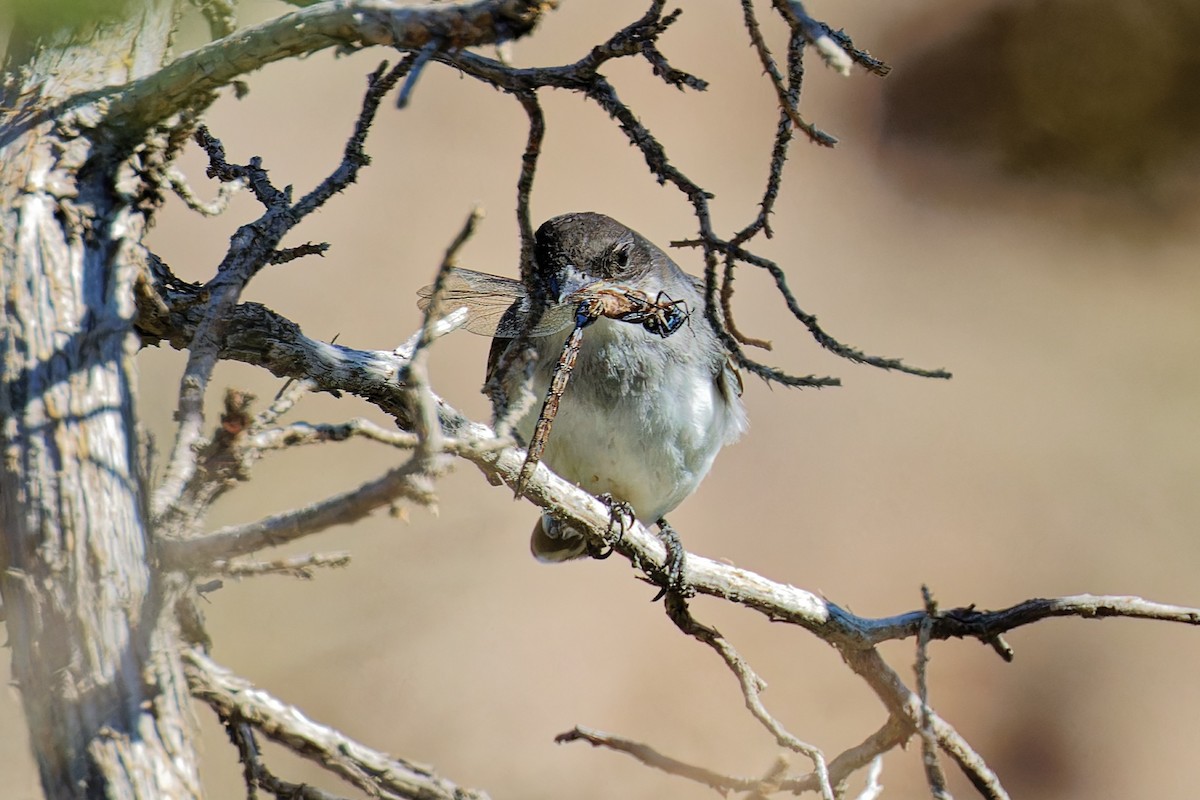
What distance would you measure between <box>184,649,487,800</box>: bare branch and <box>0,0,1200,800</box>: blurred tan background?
2947 millimetres

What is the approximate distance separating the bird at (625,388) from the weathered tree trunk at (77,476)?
159 cm

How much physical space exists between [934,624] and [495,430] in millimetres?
1613

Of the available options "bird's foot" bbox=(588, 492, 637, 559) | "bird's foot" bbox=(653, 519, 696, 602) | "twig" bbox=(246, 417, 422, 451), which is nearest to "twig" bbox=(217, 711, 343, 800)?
"twig" bbox=(246, 417, 422, 451)

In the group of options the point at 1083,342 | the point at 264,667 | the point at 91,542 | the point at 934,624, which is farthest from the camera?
the point at 1083,342

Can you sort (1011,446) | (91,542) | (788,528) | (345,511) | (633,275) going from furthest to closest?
(1011,446) < (788,528) < (633,275) < (91,542) < (345,511)

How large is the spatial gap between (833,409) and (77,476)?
17.8 feet

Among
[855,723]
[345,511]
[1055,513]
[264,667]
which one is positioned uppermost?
[1055,513]

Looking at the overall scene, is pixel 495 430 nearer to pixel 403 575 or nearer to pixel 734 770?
pixel 403 575

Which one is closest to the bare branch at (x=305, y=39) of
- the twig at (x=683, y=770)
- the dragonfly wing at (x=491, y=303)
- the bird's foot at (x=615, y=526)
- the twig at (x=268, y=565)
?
the twig at (x=268, y=565)

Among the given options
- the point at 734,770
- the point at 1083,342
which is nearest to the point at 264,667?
the point at 734,770

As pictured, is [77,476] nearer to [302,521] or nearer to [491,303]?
[302,521]

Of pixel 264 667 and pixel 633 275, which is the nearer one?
pixel 633 275

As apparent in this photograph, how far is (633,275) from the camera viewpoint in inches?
133

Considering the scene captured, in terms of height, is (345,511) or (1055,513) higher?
(1055,513)
